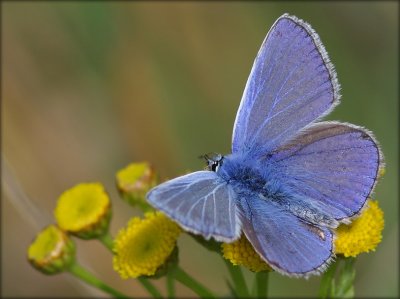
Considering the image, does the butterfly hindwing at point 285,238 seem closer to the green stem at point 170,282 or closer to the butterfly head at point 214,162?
the butterfly head at point 214,162

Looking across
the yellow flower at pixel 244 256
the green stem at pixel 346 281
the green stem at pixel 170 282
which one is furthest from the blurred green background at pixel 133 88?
the yellow flower at pixel 244 256

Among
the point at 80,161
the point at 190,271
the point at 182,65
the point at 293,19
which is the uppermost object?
the point at 293,19

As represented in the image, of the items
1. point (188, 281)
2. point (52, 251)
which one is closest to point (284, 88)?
point (188, 281)

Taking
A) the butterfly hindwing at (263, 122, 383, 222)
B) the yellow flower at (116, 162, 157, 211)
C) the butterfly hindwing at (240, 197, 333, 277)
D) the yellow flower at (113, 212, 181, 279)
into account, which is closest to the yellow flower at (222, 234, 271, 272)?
the butterfly hindwing at (240, 197, 333, 277)

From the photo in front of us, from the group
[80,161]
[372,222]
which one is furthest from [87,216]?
[80,161]

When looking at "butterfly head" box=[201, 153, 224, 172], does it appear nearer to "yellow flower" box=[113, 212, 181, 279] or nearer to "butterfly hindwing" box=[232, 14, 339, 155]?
"butterfly hindwing" box=[232, 14, 339, 155]

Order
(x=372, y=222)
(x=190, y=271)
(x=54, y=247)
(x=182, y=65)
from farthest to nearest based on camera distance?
(x=182, y=65), (x=190, y=271), (x=54, y=247), (x=372, y=222)

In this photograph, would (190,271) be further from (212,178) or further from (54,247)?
(212,178)

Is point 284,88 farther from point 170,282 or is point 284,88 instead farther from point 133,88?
point 133,88
